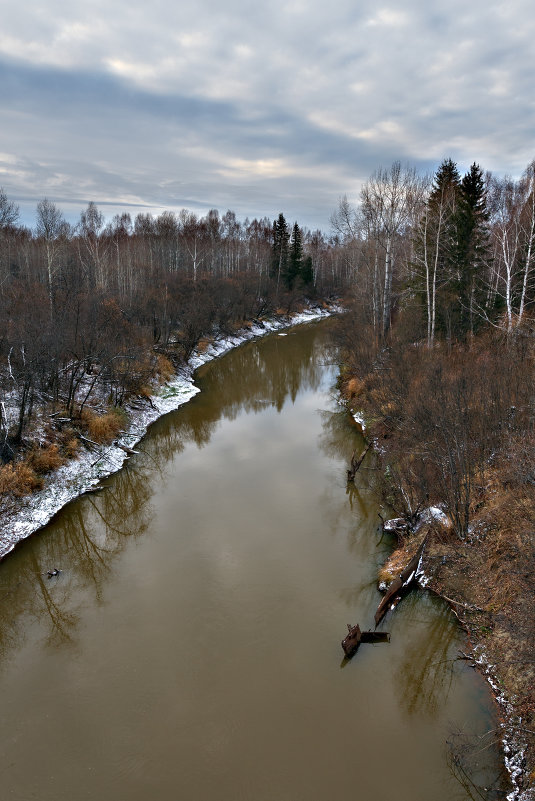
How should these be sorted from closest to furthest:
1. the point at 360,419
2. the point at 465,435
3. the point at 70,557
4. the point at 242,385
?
the point at 465,435 → the point at 70,557 → the point at 360,419 → the point at 242,385

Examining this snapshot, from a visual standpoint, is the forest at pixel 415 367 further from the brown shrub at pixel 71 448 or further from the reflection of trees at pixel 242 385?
the reflection of trees at pixel 242 385

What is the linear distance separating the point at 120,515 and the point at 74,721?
758 centimetres

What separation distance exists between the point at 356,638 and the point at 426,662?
1.52m

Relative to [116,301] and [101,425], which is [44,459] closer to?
[101,425]

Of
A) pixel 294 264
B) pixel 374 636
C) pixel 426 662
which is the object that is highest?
pixel 294 264

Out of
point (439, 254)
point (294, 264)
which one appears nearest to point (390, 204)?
point (439, 254)

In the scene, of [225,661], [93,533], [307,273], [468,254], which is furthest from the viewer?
→ [307,273]

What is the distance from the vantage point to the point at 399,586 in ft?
36.3

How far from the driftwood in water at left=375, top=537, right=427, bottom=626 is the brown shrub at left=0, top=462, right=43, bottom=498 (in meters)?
11.2

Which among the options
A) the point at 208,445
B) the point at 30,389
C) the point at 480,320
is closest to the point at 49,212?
the point at 30,389

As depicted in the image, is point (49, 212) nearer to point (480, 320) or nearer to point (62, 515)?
point (62, 515)

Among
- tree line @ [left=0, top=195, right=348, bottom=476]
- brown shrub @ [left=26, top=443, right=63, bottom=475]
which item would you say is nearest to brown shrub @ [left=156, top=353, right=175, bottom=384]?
tree line @ [left=0, top=195, right=348, bottom=476]

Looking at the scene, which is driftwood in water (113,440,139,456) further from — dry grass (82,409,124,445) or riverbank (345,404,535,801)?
riverbank (345,404,535,801)

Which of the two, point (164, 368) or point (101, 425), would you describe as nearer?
point (101, 425)
